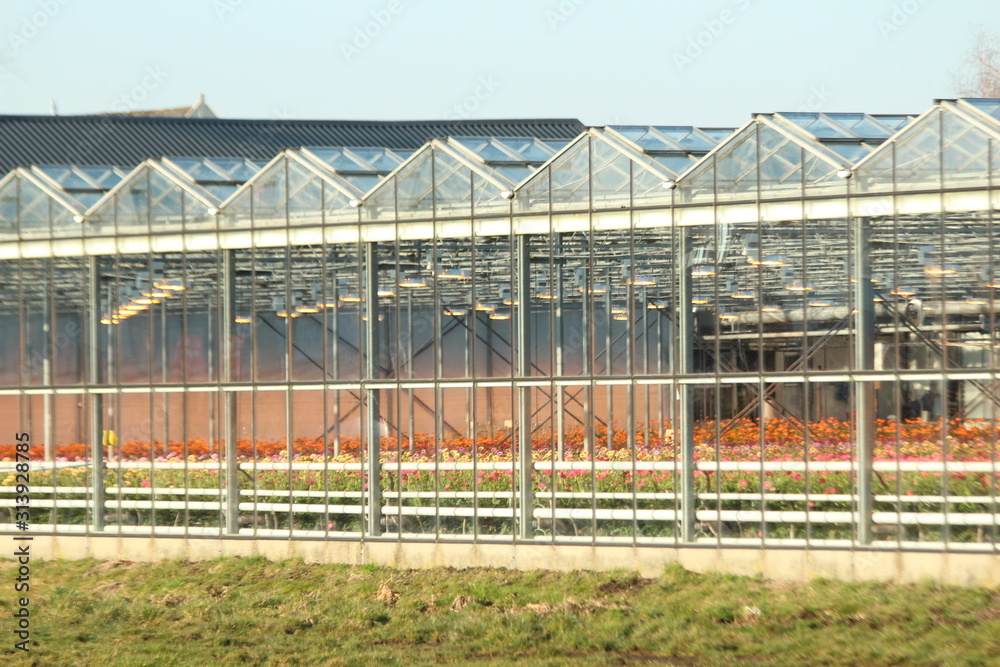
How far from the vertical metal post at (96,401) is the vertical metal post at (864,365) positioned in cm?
1239

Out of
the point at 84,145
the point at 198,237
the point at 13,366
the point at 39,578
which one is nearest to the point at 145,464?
the point at 39,578

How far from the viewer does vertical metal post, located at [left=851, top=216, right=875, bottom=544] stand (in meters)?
15.9

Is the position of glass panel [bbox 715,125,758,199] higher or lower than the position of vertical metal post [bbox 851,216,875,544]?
higher

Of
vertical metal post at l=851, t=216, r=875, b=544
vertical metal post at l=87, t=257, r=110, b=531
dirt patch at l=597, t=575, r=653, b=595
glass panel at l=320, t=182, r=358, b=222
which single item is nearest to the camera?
vertical metal post at l=851, t=216, r=875, b=544

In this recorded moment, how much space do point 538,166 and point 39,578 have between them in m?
10.1

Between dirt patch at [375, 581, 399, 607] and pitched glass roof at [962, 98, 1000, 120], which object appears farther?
dirt patch at [375, 581, 399, 607]

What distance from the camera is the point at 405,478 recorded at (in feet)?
63.1

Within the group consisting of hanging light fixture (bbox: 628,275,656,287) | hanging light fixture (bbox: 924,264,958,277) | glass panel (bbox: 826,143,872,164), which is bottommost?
hanging light fixture (bbox: 924,264,958,277)

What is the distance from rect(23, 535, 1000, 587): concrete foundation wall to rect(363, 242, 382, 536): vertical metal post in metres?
0.54

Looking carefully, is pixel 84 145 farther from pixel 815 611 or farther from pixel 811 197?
pixel 815 611

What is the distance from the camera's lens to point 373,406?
19203mm

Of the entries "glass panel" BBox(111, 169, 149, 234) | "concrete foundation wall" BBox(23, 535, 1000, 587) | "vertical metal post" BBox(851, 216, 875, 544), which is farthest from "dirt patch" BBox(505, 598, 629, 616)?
"glass panel" BBox(111, 169, 149, 234)

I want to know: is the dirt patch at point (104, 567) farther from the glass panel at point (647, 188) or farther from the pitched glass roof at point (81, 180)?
the glass panel at point (647, 188)

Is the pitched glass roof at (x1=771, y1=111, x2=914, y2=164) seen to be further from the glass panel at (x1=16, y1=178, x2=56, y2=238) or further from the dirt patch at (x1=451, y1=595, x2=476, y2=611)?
the glass panel at (x1=16, y1=178, x2=56, y2=238)
